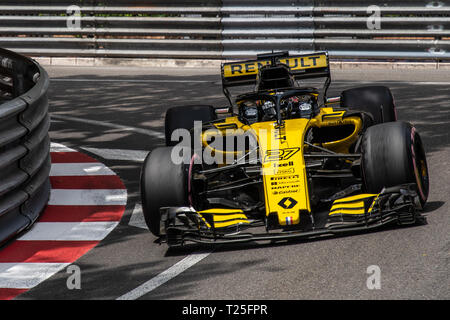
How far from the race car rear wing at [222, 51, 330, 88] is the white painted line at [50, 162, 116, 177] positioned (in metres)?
1.67

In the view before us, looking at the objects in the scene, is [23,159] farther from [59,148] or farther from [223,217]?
[59,148]

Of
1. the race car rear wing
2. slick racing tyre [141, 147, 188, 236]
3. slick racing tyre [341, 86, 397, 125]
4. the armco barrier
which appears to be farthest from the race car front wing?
the race car rear wing

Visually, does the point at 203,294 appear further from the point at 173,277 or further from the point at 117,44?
the point at 117,44

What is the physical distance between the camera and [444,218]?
6.28 metres

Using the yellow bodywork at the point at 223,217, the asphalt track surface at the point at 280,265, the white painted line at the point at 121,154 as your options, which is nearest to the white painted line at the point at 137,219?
the asphalt track surface at the point at 280,265

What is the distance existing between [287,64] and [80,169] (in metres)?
2.60

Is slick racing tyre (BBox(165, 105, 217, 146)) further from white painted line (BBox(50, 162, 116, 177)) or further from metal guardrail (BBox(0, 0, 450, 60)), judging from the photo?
metal guardrail (BBox(0, 0, 450, 60))

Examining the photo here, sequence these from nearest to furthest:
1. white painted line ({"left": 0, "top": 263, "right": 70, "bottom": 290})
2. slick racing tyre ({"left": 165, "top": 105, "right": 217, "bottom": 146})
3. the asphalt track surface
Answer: the asphalt track surface, white painted line ({"left": 0, "top": 263, "right": 70, "bottom": 290}), slick racing tyre ({"left": 165, "top": 105, "right": 217, "bottom": 146})

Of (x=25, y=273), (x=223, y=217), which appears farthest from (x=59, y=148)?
(x=223, y=217)

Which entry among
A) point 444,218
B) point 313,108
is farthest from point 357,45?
point 444,218

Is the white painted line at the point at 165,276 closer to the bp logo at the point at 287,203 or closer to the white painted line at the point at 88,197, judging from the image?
the bp logo at the point at 287,203

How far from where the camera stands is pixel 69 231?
6.92m

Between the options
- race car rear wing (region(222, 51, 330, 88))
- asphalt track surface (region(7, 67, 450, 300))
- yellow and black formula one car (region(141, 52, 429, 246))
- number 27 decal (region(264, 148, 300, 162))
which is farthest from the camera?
race car rear wing (region(222, 51, 330, 88))

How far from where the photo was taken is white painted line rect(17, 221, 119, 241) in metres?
6.74
